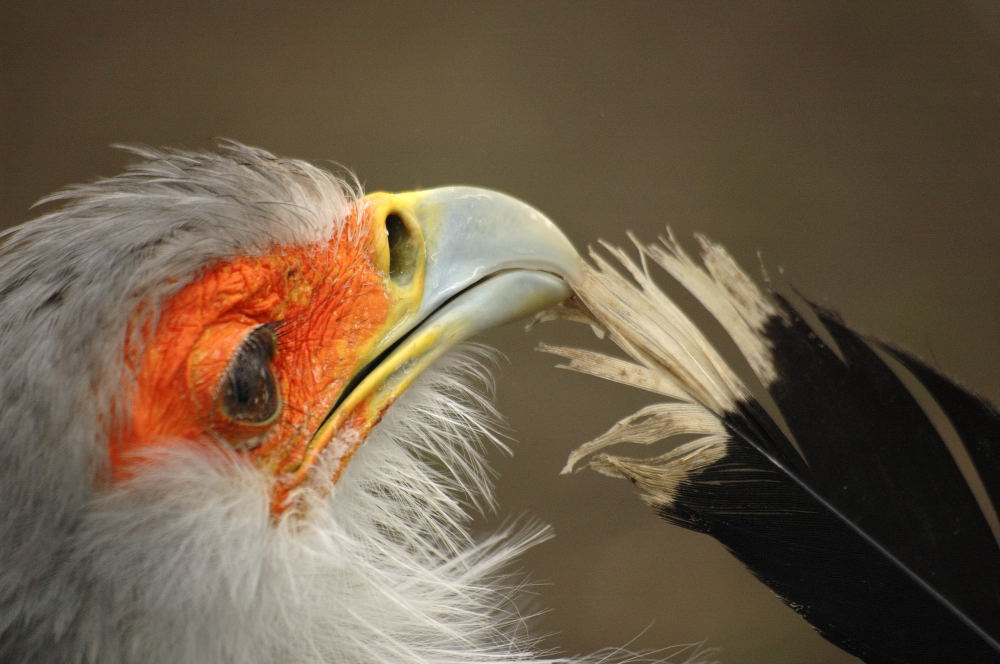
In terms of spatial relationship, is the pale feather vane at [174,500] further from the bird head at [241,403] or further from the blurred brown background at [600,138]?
the blurred brown background at [600,138]

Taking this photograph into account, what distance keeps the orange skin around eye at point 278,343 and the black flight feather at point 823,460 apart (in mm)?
228

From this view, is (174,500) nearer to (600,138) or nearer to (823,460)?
(823,460)

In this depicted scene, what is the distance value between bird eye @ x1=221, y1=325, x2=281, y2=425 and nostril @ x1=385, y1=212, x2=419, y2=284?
0.15 meters

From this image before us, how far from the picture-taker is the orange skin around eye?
0.75m

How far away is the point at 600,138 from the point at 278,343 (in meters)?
1.17

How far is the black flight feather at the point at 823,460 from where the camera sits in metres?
0.89

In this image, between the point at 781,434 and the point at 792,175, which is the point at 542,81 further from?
the point at 781,434

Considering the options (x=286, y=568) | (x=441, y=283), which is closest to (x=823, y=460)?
(x=441, y=283)

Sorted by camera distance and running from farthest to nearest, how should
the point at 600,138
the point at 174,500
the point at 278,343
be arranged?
the point at 600,138
the point at 278,343
the point at 174,500

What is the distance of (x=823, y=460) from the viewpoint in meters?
0.91

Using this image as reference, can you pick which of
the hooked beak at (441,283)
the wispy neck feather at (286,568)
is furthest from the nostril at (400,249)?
the wispy neck feather at (286,568)

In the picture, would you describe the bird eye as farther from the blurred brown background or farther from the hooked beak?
the blurred brown background

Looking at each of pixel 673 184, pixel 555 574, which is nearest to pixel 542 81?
pixel 673 184

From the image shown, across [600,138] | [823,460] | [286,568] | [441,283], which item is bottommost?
[286,568]
